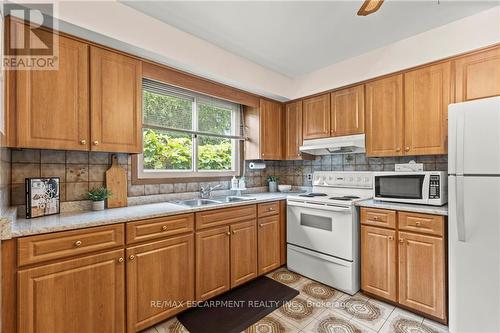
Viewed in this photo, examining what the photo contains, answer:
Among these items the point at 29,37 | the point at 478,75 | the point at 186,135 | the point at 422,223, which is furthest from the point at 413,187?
the point at 29,37

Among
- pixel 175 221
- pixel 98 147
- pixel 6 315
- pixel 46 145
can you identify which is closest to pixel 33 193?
pixel 46 145

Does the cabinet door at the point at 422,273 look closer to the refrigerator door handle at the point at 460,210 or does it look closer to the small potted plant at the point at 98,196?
the refrigerator door handle at the point at 460,210

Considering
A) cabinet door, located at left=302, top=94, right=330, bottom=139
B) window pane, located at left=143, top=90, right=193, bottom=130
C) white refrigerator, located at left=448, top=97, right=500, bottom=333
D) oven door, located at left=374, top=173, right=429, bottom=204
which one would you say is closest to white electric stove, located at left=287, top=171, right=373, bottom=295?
oven door, located at left=374, top=173, right=429, bottom=204

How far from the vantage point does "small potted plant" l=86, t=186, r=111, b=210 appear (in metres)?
1.94

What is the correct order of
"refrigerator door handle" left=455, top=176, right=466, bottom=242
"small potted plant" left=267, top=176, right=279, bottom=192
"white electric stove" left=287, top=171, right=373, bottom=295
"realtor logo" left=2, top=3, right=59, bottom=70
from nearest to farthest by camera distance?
"realtor logo" left=2, top=3, right=59, bottom=70
"refrigerator door handle" left=455, top=176, right=466, bottom=242
"white electric stove" left=287, top=171, right=373, bottom=295
"small potted plant" left=267, top=176, right=279, bottom=192

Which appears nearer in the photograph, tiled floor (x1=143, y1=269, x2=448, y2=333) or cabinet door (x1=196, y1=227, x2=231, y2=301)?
tiled floor (x1=143, y1=269, x2=448, y2=333)

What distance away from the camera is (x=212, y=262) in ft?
7.17

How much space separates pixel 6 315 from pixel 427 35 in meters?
3.70

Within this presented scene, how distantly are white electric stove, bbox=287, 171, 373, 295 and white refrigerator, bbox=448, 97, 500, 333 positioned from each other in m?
0.77

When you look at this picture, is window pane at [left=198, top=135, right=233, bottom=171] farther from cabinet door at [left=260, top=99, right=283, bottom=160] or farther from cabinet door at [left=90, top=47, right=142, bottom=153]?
cabinet door at [left=90, top=47, right=142, bottom=153]

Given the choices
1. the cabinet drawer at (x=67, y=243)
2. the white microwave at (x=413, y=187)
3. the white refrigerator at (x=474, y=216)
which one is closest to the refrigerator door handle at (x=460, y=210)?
the white refrigerator at (x=474, y=216)

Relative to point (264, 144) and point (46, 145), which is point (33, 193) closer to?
point (46, 145)

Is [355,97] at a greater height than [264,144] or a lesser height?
greater

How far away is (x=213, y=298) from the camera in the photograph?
2262 millimetres
